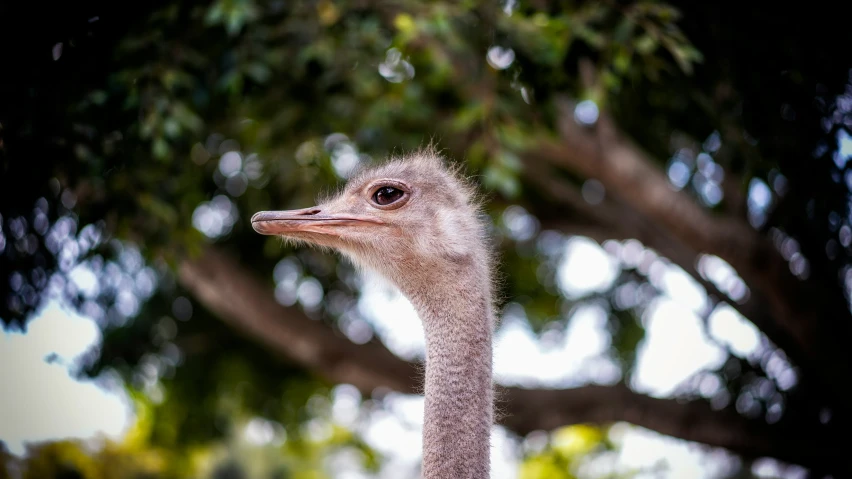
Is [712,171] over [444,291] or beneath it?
over

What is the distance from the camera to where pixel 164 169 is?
18.7 ft

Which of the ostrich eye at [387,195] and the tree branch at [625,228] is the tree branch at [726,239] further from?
the ostrich eye at [387,195]

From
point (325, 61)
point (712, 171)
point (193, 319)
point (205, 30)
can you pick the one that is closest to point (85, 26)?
point (205, 30)

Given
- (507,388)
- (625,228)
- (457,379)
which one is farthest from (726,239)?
(457,379)

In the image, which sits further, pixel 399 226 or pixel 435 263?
pixel 399 226

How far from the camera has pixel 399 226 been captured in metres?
3.29

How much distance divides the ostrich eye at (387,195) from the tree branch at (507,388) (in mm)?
4161

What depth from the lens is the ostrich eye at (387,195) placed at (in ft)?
11.0

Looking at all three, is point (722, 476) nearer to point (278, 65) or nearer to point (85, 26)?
point (278, 65)

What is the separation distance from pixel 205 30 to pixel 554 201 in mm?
5147

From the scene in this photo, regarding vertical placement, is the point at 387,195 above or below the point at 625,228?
below

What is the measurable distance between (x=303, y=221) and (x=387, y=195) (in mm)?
330

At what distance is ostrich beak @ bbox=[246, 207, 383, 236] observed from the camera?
3119 millimetres

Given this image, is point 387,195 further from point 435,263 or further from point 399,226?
point 435,263
